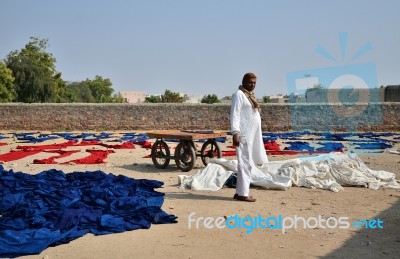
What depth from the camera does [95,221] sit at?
16.1ft

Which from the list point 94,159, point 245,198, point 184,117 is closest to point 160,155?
point 94,159

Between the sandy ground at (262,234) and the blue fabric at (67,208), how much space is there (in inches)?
6.5

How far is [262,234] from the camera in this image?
180 inches

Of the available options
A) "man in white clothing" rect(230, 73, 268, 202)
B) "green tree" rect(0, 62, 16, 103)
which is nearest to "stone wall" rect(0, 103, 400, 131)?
"man in white clothing" rect(230, 73, 268, 202)

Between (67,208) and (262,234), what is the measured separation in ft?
7.83

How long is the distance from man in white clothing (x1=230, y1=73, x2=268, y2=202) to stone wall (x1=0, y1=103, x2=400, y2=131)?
43.3ft

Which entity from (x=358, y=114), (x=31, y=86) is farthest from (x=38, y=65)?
(x=358, y=114)

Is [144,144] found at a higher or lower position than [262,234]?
higher

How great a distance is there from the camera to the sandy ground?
403cm

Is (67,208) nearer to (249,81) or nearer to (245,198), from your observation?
(245,198)

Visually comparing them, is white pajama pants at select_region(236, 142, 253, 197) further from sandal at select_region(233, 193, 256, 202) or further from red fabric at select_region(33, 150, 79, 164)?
red fabric at select_region(33, 150, 79, 164)

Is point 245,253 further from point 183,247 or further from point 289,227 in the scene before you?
point 289,227

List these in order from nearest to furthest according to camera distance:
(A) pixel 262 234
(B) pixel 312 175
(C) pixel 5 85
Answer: (A) pixel 262 234 → (B) pixel 312 175 → (C) pixel 5 85

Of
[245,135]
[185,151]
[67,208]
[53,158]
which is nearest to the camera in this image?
[67,208]
